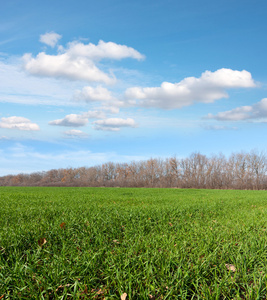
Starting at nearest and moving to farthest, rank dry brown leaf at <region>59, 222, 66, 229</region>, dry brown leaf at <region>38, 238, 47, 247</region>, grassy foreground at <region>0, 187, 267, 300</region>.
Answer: grassy foreground at <region>0, 187, 267, 300</region> < dry brown leaf at <region>38, 238, 47, 247</region> < dry brown leaf at <region>59, 222, 66, 229</region>

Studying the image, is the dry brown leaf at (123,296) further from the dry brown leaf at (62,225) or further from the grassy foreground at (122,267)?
the dry brown leaf at (62,225)

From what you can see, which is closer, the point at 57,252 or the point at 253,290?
the point at 253,290

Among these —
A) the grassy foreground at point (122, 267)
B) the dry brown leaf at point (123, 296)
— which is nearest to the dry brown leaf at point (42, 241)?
the grassy foreground at point (122, 267)

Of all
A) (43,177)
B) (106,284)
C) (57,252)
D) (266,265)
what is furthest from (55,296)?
(43,177)

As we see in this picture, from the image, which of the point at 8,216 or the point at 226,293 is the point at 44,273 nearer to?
the point at 226,293

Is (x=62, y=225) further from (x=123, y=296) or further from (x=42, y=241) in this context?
(x=123, y=296)

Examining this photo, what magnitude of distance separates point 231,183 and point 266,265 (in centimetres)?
5262

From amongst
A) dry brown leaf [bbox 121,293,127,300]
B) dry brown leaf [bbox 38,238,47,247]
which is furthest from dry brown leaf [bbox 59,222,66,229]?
dry brown leaf [bbox 121,293,127,300]

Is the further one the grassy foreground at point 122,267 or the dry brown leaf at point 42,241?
the dry brown leaf at point 42,241

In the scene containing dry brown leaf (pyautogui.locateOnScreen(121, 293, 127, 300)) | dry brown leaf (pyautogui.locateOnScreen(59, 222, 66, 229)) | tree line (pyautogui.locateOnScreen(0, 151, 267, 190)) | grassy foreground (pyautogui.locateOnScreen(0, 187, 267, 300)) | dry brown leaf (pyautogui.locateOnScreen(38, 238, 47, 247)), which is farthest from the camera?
tree line (pyautogui.locateOnScreen(0, 151, 267, 190))

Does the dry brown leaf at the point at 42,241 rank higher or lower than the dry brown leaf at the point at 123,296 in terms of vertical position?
higher

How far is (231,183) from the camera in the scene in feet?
172

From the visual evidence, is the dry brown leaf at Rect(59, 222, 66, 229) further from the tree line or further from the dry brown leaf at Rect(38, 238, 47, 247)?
the tree line

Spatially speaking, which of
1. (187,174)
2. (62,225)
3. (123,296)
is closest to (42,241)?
(62,225)
